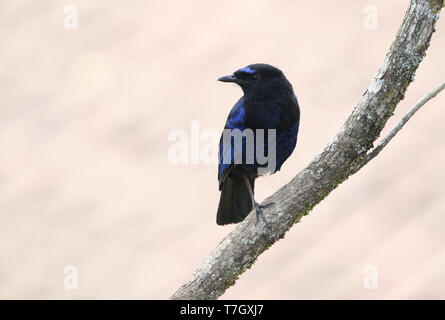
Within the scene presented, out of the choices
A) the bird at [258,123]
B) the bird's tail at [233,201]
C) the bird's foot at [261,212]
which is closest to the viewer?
the bird's foot at [261,212]

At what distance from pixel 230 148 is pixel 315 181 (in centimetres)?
97

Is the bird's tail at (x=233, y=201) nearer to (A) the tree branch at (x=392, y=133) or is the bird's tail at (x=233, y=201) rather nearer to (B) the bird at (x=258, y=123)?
(B) the bird at (x=258, y=123)

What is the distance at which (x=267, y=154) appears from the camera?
3.28 metres

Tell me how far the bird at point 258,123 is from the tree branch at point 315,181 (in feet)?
2.10

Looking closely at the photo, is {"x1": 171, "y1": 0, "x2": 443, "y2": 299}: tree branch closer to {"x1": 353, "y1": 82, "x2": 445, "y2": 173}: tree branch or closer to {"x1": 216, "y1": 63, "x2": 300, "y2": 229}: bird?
{"x1": 353, "y1": 82, "x2": 445, "y2": 173}: tree branch

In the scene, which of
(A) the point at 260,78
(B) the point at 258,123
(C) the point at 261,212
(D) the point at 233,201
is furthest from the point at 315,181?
(D) the point at 233,201

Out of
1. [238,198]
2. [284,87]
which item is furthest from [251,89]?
[238,198]

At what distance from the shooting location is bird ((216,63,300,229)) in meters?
3.16

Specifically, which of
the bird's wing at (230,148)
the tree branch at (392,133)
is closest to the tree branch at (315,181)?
the tree branch at (392,133)

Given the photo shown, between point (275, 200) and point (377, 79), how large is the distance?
635mm

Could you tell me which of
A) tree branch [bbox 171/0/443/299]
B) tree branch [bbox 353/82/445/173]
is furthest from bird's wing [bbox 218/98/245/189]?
tree branch [bbox 353/82/445/173]

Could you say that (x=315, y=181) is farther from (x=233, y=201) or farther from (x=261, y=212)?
(x=233, y=201)

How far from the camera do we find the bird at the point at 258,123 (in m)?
3.16

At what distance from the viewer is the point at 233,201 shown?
11.5 feet
